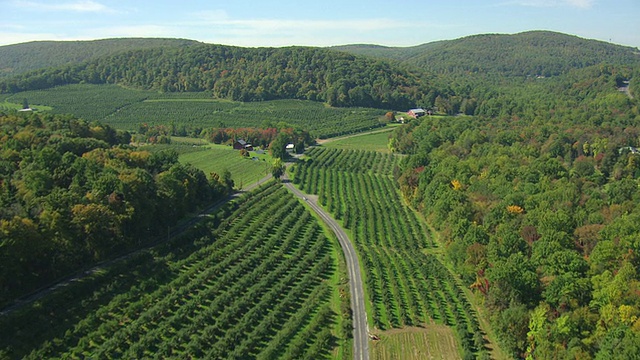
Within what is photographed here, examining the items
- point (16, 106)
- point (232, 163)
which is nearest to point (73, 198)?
point (232, 163)

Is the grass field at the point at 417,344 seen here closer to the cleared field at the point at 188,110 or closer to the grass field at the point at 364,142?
the grass field at the point at 364,142

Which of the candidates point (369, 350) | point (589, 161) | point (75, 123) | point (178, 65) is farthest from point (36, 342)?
point (178, 65)

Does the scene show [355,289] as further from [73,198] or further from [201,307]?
[73,198]

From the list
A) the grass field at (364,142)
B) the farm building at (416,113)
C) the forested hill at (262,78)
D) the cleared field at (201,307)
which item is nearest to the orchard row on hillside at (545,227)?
the cleared field at (201,307)

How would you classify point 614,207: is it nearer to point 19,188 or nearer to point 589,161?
point 589,161

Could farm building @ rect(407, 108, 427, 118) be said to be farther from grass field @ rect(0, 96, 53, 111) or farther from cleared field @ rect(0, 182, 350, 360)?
grass field @ rect(0, 96, 53, 111)
